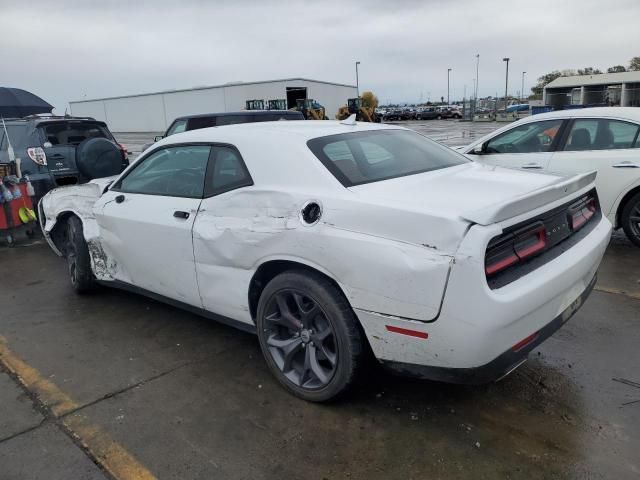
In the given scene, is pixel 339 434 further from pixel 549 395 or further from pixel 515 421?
pixel 549 395

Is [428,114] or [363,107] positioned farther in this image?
[428,114]

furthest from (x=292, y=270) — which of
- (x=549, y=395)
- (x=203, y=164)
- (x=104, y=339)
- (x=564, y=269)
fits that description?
(x=104, y=339)

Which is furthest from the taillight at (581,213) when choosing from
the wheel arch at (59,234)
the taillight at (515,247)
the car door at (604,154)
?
the wheel arch at (59,234)

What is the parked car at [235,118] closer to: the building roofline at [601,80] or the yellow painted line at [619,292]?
the yellow painted line at [619,292]

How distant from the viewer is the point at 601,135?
5.79m

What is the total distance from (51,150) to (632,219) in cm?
788

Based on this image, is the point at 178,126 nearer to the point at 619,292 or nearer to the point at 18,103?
the point at 18,103

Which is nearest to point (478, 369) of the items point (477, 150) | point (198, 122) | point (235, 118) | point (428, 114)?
point (477, 150)

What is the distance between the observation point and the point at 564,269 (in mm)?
2643

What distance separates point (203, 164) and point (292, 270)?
1138 mm

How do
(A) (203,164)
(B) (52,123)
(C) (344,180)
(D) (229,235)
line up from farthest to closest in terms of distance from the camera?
(B) (52,123) < (A) (203,164) < (D) (229,235) < (C) (344,180)

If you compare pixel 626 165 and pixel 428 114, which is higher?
pixel 626 165

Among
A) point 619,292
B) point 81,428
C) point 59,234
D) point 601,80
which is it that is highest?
point 601,80

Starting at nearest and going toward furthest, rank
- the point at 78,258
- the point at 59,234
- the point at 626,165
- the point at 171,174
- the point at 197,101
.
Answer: the point at 171,174 → the point at 78,258 → the point at 59,234 → the point at 626,165 → the point at 197,101
